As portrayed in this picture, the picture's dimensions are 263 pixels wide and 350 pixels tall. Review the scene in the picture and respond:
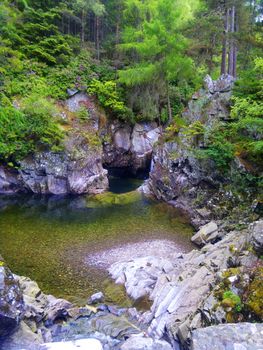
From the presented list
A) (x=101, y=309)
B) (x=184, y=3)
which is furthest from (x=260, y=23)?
(x=101, y=309)

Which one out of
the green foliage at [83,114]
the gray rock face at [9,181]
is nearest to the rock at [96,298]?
the gray rock face at [9,181]

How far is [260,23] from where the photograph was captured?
53.0 feet

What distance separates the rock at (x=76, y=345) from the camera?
7086 mm

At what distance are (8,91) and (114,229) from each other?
496 inches

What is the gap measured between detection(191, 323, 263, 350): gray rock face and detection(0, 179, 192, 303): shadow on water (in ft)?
19.5

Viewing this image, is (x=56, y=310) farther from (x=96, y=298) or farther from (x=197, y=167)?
(x=197, y=167)

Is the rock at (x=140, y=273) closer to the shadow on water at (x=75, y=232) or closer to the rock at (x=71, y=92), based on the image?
the shadow on water at (x=75, y=232)

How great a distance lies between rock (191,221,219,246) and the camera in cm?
1282

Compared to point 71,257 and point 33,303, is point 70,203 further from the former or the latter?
point 33,303

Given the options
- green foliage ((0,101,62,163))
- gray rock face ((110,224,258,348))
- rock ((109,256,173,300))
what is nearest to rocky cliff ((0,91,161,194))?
green foliage ((0,101,62,163))

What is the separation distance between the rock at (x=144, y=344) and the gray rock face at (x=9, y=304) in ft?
8.66

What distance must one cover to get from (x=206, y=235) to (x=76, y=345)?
24.6 feet

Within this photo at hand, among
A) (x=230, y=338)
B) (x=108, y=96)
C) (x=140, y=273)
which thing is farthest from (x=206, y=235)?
(x=108, y=96)

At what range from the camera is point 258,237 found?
7.88m
